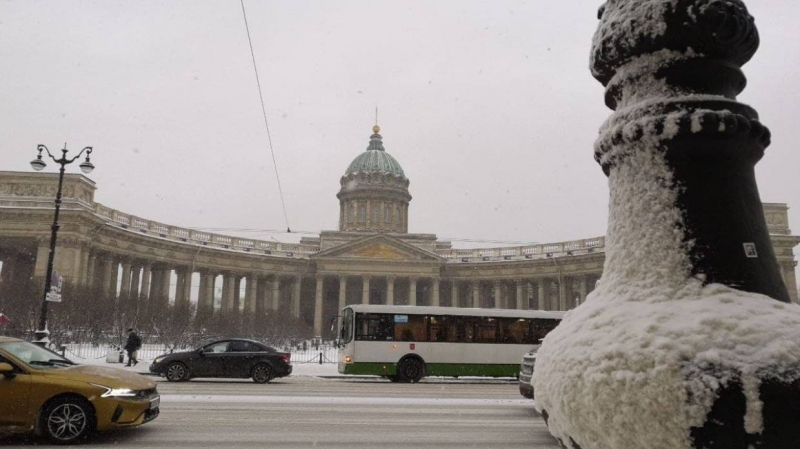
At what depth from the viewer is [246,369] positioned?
20.6 meters

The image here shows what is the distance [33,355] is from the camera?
31.7 ft

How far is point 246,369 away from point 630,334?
2040cm

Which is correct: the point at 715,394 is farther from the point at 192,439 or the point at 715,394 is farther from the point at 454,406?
the point at 454,406

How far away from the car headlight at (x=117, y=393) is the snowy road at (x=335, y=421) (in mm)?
A: 650

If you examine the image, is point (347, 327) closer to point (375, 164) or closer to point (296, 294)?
point (296, 294)

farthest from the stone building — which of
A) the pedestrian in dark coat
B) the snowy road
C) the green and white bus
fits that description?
the snowy road

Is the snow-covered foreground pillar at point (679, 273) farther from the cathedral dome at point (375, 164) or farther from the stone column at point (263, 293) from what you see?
the cathedral dome at point (375, 164)

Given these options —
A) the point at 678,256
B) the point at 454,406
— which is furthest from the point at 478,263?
the point at 678,256

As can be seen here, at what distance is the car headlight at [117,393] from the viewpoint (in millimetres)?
9116

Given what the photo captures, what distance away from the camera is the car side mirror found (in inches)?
345

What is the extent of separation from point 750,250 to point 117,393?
9.46 metres

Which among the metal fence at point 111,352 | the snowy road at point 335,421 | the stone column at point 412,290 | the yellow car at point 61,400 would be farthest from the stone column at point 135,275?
the yellow car at point 61,400

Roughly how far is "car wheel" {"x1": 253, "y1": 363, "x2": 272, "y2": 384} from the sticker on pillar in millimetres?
20142

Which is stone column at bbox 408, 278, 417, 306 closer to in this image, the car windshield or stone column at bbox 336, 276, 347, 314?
stone column at bbox 336, 276, 347, 314
